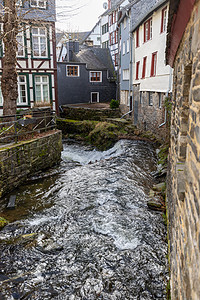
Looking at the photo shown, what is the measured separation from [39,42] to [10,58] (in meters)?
9.47

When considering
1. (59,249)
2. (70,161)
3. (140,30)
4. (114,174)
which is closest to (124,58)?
(140,30)

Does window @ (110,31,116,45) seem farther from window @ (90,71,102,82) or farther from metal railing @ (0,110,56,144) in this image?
metal railing @ (0,110,56,144)

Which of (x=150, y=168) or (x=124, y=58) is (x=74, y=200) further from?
(x=124, y=58)

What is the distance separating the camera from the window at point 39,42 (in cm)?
1856

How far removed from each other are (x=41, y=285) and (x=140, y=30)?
57.4ft

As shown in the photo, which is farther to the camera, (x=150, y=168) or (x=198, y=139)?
(x=150, y=168)

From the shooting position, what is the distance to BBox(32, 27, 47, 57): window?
60.9 feet

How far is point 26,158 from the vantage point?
9.44 m

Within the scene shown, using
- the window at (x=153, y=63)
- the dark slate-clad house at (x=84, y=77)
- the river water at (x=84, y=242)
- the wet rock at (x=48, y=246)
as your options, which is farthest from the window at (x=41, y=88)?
the wet rock at (x=48, y=246)

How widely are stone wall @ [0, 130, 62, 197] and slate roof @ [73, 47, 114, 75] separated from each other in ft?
60.1

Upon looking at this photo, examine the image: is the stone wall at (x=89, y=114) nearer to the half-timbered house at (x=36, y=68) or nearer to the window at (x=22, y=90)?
the half-timbered house at (x=36, y=68)

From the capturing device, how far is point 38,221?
651cm

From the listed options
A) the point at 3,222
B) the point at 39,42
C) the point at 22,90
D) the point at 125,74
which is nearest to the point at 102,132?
the point at 22,90

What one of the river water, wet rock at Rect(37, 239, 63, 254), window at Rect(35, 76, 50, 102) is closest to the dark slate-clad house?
window at Rect(35, 76, 50, 102)
